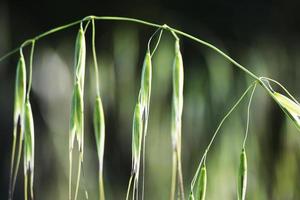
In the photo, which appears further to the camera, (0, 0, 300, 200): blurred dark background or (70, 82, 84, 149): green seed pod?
(0, 0, 300, 200): blurred dark background

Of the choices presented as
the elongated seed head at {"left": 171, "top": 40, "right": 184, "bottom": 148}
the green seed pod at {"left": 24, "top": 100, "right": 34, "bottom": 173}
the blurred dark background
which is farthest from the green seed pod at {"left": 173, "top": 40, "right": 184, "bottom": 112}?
the blurred dark background

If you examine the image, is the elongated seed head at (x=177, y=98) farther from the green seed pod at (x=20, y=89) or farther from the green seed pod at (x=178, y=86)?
the green seed pod at (x=20, y=89)

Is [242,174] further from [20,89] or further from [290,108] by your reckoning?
[20,89]

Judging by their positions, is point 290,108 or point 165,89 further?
point 165,89

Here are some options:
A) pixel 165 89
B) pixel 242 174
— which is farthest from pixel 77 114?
pixel 165 89

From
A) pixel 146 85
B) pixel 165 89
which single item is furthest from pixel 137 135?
pixel 165 89

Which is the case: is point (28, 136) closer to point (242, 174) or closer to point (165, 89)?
point (242, 174)

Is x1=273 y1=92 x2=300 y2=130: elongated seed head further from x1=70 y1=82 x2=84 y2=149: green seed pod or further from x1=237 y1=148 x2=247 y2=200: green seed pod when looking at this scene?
x1=70 y1=82 x2=84 y2=149: green seed pod

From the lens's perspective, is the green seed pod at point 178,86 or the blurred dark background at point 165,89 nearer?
the green seed pod at point 178,86

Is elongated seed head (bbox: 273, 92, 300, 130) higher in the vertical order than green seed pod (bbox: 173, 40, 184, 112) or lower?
lower

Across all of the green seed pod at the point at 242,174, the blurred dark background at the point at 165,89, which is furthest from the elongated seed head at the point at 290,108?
the blurred dark background at the point at 165,89
